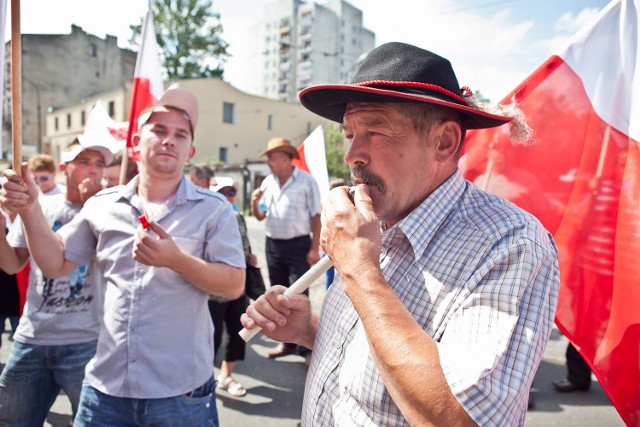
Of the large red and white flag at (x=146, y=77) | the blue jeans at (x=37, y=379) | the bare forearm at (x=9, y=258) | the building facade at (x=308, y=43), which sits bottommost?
the blue jeans at (x=37, y=379)

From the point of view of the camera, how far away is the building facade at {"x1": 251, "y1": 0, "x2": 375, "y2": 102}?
63.5 metres

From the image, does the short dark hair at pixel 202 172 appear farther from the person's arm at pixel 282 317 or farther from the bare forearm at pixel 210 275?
the person's arm at pixel 282 317

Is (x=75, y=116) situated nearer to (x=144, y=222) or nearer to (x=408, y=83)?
(x=144, y=222)

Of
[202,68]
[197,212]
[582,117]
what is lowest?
[197,212]

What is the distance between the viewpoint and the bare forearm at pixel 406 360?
100 centimetres

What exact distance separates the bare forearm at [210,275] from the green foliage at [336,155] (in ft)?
97.7

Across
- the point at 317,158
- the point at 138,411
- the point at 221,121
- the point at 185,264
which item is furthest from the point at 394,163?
the point at 221,121

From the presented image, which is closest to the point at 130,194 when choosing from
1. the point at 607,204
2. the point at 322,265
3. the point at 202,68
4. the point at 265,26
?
the point at 322,265

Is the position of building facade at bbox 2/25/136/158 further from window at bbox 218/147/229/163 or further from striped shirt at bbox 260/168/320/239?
striped shirt at bbox 260/168/320/239

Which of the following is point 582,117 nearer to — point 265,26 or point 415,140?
point 415,140

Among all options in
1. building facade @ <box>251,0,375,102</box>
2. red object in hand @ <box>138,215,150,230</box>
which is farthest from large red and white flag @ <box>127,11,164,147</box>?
building facade @ <box>251,0,375,102</box>

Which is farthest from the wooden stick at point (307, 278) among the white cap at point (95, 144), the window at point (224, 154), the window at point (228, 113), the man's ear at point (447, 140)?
the window at point (224, 154)

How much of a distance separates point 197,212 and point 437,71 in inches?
53.5

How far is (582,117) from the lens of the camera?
223 cm
